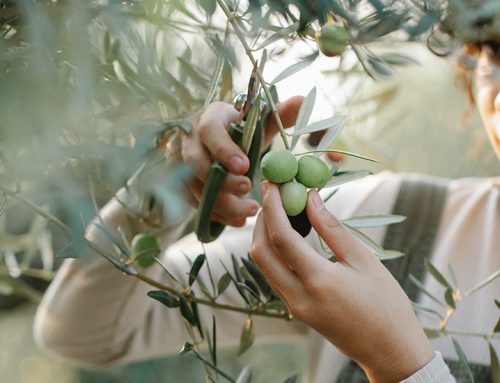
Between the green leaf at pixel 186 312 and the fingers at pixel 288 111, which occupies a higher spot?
the fingers at pixel 288 111

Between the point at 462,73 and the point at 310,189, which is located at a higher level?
the point at 310,189

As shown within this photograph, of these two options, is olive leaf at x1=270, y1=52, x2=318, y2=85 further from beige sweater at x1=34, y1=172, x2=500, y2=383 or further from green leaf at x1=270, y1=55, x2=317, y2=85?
beige sweater at x1=34, y1=172, x2=500, y2=383

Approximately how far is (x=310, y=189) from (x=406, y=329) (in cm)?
18

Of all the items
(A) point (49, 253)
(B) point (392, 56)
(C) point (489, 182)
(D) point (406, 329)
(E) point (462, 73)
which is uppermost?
(B) point (392, 56)

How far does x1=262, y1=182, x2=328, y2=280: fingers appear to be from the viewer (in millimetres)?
532

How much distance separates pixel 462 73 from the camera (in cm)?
148

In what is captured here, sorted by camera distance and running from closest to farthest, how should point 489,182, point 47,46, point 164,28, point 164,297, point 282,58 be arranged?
point 47,46 → point 164,28 → point 164,297 → point 282,58 → point 489,182

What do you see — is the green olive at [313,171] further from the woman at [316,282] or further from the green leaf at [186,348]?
the green leaf at [186,348]

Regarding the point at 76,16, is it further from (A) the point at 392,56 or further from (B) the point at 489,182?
(B) the point at 489,182

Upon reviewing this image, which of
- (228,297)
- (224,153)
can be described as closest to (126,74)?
(224,153)

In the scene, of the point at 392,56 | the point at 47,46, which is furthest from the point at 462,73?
the point at 47,46

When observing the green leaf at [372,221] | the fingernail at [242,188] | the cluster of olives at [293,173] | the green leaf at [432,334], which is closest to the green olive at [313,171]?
the cluster of olives at [293,173]

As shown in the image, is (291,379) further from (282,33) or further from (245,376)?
(282,33)

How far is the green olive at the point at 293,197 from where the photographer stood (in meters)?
0.53
